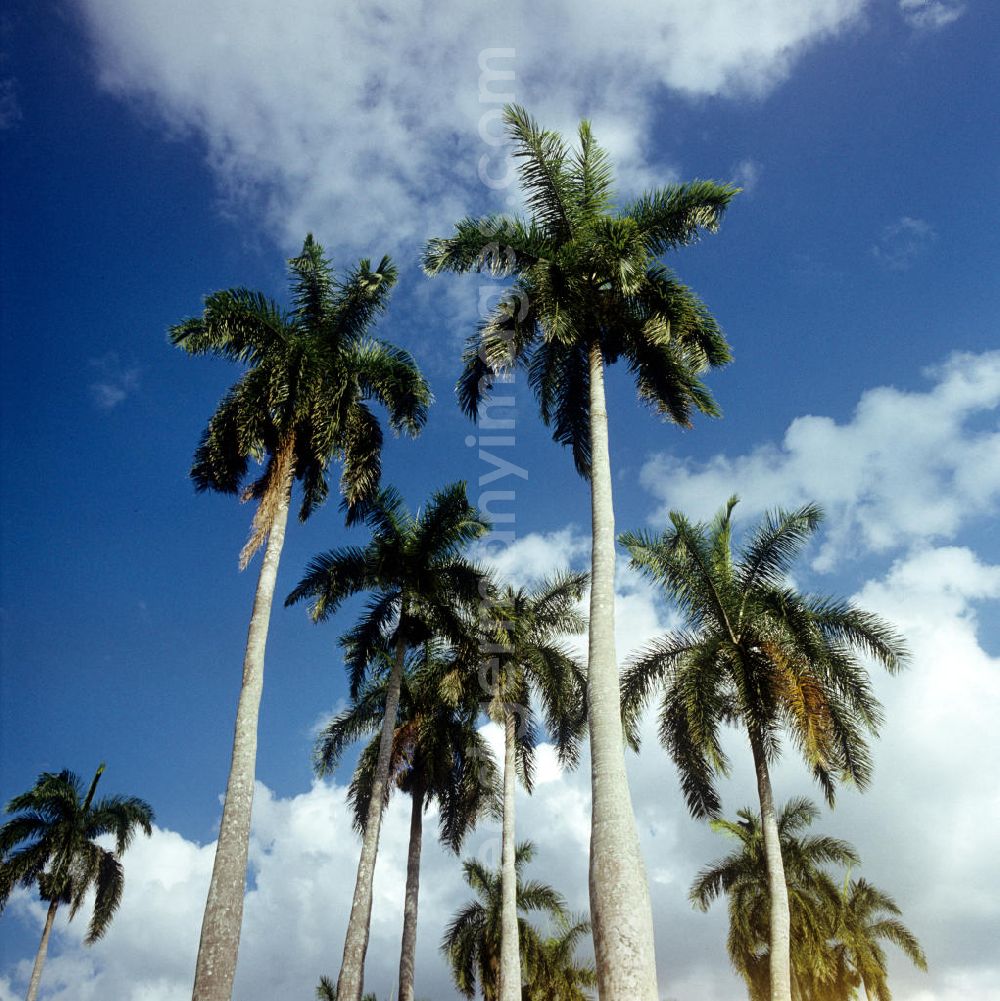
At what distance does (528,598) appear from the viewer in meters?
28.2

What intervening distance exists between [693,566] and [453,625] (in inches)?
318

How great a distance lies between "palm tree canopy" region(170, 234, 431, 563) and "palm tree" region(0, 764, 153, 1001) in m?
23.4

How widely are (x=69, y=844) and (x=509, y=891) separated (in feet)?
73.9

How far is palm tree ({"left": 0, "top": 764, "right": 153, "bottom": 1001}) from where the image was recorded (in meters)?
34.3

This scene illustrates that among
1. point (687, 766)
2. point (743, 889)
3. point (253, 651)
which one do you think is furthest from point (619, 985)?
point (743, 889)

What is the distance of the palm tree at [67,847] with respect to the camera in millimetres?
34281

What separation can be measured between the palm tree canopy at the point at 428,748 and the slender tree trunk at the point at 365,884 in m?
1.69

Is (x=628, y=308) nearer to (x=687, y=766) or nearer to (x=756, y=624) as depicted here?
(x=756, y=624)

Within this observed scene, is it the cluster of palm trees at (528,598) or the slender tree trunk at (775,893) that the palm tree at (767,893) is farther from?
the slender tree trunk at (775,893)

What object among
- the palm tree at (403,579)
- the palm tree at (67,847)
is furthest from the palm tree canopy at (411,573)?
the palm tree at (67,847)

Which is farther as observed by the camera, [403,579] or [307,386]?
[403,579]

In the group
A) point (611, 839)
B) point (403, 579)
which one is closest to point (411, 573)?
point (403, 579)

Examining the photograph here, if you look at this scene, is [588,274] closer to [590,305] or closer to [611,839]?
[590,305]

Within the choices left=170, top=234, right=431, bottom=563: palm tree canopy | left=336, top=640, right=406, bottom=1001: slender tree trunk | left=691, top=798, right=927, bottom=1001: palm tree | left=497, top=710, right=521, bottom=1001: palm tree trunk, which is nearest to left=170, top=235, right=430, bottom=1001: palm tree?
left=170, top=234, right=431, bottom=563: palm tree canopy
